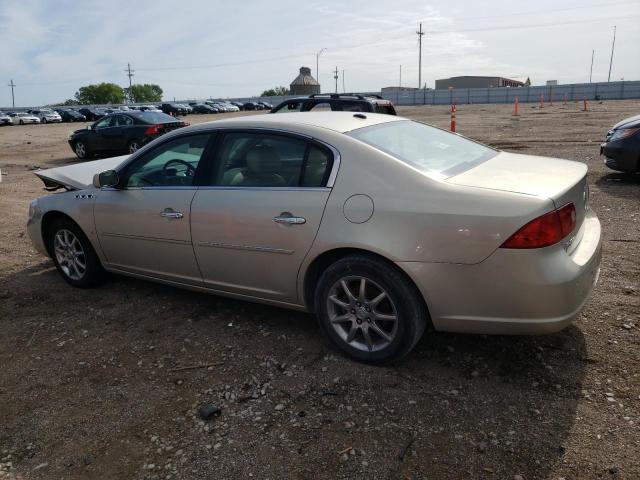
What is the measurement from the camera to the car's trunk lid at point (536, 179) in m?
2.94

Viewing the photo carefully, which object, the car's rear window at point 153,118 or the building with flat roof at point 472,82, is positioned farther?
the building with flat roof at point 472,82

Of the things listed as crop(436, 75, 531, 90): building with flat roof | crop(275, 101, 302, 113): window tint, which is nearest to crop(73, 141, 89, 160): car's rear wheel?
crop(275, 101, 302, 113): window tint

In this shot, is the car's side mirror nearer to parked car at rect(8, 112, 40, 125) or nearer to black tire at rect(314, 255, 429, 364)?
black tire at rect(314, 255, 429, 364)

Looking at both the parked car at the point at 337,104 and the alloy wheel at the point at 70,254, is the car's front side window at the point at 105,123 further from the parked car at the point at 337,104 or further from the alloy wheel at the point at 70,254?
the alloy wheel at the point at 70,254

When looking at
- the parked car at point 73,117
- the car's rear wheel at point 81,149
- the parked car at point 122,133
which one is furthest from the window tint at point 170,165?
the parked car at point 73,117

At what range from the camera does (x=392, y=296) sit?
10.1ft

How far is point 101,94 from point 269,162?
140 meters

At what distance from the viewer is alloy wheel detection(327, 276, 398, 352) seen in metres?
3.19

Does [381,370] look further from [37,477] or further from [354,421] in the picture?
[37,477]

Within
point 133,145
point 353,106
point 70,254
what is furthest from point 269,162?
point 133,145

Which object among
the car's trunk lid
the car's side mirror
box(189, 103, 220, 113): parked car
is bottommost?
box(189, 103, 220, 113): parked car

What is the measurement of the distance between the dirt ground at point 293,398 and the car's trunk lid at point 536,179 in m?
0.99

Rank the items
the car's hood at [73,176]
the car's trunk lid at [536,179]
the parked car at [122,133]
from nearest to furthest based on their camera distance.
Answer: the car's trunk lid at [536,179] → the car's hood at [73,176] → the parked car at [122,133]

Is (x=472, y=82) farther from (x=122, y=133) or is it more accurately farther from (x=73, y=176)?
(x=73, y=176)
